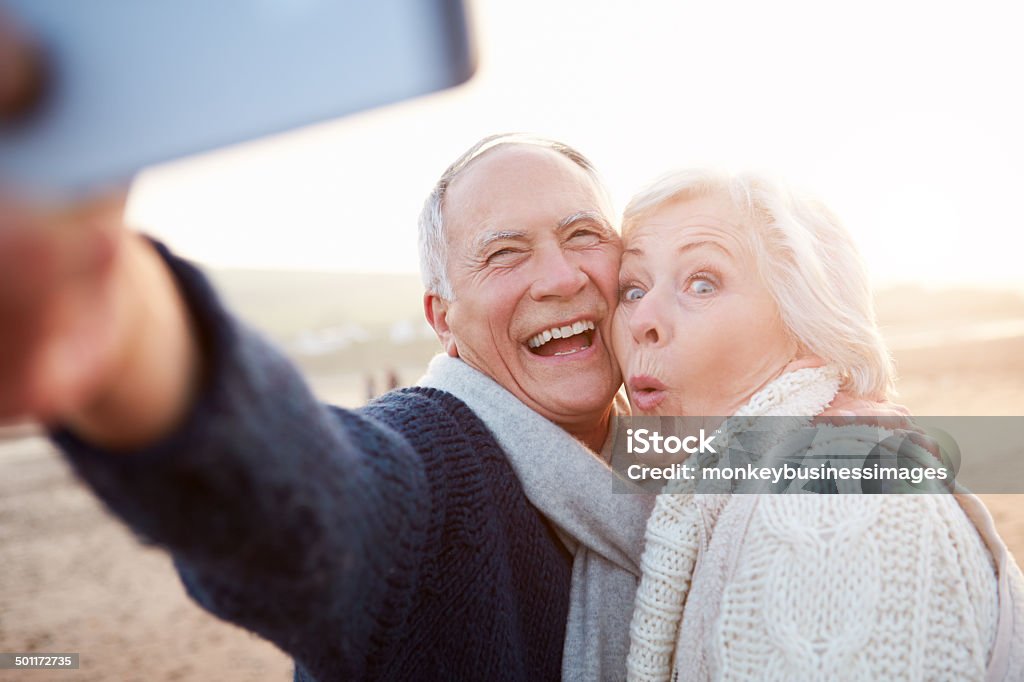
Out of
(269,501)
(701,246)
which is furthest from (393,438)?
(701,246)

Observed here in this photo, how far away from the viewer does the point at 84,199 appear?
1.94 ft

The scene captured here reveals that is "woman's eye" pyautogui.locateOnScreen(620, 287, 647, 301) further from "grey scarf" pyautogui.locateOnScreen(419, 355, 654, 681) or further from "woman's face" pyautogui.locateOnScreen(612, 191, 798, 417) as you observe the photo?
"grey scarf" pyautogui.locateOnScreen(419, 355, 654, 681)

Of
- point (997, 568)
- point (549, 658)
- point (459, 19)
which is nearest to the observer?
point (459, 19)

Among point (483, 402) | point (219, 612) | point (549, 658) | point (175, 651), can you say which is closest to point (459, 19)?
point (219, 612)

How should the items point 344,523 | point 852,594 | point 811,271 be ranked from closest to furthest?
point 344,523, point 852,594, point 811,271

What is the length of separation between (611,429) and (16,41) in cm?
234

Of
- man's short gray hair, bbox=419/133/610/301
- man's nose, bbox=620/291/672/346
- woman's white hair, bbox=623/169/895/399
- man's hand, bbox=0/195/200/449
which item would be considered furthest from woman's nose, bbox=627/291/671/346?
man's hand, bbox=0/195/200/449

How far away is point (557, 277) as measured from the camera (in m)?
2.42

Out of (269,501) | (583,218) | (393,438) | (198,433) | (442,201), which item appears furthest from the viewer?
(442,201)

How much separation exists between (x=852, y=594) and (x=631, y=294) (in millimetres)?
1143

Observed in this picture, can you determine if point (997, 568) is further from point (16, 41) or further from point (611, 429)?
point (16, 41)

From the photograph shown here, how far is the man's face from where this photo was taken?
2428mm

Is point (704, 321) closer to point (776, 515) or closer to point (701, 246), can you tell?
point (701, 246)

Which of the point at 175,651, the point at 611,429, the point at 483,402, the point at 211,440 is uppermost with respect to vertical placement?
the point at 211,440
